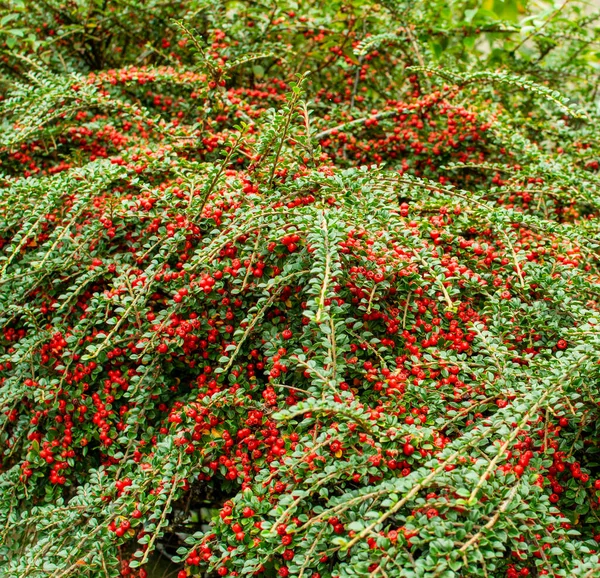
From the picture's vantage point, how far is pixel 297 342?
1538mm

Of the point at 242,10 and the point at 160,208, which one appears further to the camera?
the point at 242,10

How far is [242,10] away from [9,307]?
5.01 feet

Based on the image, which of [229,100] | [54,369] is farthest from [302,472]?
[229,100]

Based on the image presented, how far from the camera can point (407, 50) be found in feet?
8.30

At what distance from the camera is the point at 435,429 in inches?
51.3

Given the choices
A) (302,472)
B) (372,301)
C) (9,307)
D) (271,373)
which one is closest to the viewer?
(302,472)

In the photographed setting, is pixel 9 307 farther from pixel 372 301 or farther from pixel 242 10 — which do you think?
pixel 242 10

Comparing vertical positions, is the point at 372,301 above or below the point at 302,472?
above

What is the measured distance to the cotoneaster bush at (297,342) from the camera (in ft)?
3.99

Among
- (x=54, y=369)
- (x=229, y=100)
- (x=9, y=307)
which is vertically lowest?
(x=54, y=369)

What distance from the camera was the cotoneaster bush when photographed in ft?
3.99

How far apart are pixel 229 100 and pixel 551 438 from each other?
1.36m

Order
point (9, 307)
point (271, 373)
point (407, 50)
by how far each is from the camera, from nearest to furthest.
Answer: point (271, 373) → point (9, 307) → point (407, 50)

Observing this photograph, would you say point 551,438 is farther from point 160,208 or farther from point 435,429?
point 160,208
